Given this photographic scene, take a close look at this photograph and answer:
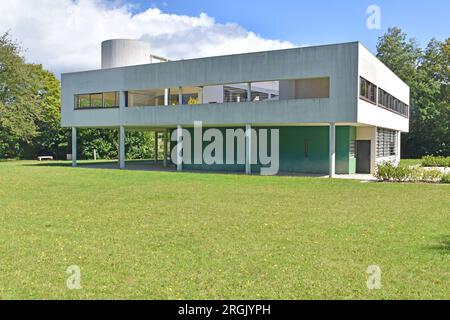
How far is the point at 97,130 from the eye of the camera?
5041cm

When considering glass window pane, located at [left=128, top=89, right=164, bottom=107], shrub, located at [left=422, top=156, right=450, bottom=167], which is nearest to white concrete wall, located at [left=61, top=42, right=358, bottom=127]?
glass window pane, located at [left=128, top=89, right=164, bottom=107]

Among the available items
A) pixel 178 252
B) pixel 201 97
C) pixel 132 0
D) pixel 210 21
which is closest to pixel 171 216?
pixel 178 252

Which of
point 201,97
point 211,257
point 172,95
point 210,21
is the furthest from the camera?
point 172,95

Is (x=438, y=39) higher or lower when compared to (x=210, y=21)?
higher

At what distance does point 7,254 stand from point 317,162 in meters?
21.6

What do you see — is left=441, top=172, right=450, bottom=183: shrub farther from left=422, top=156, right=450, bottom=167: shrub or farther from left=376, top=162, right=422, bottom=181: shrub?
left=422, top=156, right=450, bottom=167: shrub

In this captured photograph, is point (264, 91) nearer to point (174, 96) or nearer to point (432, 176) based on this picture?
point (174, 96)

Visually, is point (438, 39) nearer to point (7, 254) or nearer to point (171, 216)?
point (171, 216)

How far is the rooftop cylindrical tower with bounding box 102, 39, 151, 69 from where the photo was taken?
110ft

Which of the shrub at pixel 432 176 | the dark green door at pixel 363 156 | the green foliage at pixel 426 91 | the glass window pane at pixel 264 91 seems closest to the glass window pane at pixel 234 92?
the glass window pane at pixel 264 91

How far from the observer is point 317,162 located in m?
26.9

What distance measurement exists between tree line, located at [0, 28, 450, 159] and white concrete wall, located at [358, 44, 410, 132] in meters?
11.0

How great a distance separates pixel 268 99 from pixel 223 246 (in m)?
19.6

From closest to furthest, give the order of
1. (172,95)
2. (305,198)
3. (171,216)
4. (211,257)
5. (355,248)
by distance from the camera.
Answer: (211,257), (355,248), (171,216), (305,198), (172,95)
